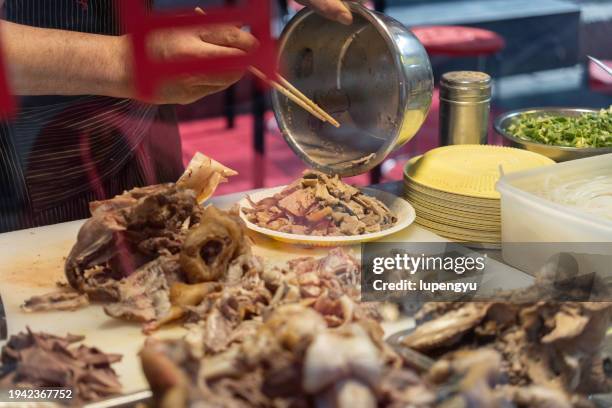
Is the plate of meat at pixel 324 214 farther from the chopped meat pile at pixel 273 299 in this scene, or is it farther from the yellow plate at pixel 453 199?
the chopped meat pile at pixel 273 299

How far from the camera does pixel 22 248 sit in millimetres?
1800

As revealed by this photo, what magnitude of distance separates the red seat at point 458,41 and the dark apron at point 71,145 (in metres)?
1.48

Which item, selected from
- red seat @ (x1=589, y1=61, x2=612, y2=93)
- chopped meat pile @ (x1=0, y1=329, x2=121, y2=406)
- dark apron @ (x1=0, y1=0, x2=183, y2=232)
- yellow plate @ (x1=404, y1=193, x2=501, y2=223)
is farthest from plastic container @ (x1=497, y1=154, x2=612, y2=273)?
red seat @ (x1=589, y1=61, x2=612, y2=93)

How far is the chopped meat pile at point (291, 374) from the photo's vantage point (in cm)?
86

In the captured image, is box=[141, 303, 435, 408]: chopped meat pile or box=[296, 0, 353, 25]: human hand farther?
box=[296, 0, 353, 25]: human hand

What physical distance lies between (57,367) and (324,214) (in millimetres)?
787

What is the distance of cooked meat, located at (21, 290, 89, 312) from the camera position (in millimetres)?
1527

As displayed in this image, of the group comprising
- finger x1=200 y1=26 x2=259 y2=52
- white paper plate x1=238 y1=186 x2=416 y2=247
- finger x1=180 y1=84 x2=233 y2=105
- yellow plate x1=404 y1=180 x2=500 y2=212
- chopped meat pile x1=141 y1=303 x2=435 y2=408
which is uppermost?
finger x1=200 y1=26 x2=259 y2=52

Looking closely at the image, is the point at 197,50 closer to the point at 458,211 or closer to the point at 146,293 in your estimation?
the point at 146,293

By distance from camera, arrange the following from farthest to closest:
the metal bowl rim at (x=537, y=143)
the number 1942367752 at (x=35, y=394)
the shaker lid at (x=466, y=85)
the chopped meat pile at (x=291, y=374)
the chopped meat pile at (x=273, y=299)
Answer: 1. the shaker lid at (x=466, y=85)
2. the metal bowl rim at (x=537, y=143)
3. the chopped meat pile at (x=273, y=299)
4. the number 1942367752 at (x=35, y=394)
5. the chopped meat pile at (x=291, y=374)

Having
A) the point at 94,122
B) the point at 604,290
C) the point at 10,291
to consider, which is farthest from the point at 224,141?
the point at 604,290

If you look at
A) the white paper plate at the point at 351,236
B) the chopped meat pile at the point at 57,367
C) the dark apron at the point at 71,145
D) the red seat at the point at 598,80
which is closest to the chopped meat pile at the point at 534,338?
the chopped meat pile at the point at 57,367

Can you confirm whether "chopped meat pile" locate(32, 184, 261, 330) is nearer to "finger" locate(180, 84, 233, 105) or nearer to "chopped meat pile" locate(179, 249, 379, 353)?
"chopped meat pile" locate(179, 249, 379, 353)

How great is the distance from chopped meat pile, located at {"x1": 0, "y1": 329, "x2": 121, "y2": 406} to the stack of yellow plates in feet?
2.75
